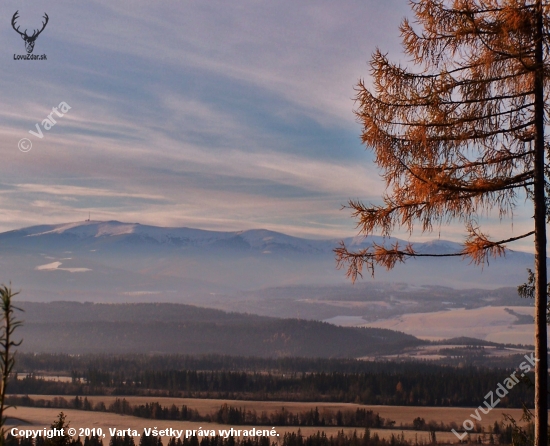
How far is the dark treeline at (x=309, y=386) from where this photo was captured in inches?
3147

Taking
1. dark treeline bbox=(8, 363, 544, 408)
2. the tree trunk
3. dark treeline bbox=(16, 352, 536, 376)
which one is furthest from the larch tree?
dark treeline bbox=(16, 352, 536, 376)

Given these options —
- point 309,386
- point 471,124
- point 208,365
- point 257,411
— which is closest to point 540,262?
point 471,124

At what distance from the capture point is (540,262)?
1191 cm

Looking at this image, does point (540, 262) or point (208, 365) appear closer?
point (540, 262)

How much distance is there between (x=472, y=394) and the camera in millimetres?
79562

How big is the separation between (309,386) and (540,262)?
275 feet

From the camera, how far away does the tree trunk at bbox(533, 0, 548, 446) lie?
11.6m

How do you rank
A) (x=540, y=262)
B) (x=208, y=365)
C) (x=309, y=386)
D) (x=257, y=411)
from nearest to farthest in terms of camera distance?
1. (x=540, y=262)
2. (x=257, y=411)
3. (x=309, y=386)
4. (x=208, y=365)

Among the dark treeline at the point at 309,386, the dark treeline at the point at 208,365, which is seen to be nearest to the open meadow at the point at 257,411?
the dark treeline at the point at 309,386

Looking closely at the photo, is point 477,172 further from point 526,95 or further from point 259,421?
point 259,421

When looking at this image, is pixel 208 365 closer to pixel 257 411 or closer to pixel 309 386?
pixel 309 386

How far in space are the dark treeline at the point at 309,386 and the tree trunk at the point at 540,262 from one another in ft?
217

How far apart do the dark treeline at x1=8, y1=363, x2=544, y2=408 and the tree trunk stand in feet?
217

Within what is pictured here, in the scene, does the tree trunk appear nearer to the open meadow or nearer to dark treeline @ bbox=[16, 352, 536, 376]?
the open meadow
